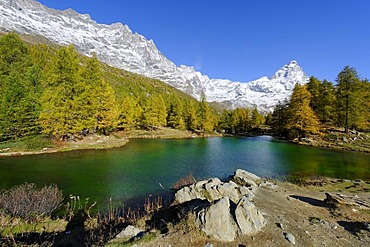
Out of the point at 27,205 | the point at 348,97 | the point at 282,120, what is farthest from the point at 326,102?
the point at 27,205

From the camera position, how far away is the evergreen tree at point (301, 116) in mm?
54000

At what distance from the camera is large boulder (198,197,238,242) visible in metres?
8.62

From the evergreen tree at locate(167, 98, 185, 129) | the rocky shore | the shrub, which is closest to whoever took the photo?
the rocky shore

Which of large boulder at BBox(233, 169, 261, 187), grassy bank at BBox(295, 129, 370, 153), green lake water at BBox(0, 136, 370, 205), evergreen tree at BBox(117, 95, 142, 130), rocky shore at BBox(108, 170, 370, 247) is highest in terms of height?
evergreen tree at BBox(117, 95, 142, 130)

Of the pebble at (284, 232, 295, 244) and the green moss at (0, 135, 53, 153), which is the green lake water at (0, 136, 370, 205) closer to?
the green moss at (0, 135, 53, 153)

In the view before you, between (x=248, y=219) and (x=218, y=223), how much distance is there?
1.50 metres

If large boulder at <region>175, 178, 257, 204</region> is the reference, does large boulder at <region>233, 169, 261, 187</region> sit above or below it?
→ below

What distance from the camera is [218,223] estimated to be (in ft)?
28.9

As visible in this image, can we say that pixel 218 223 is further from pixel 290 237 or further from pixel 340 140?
pixel 340 140

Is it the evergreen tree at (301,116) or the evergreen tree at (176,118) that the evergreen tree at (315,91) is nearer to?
the evergreen tree at (301,116)

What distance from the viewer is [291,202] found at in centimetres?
1366

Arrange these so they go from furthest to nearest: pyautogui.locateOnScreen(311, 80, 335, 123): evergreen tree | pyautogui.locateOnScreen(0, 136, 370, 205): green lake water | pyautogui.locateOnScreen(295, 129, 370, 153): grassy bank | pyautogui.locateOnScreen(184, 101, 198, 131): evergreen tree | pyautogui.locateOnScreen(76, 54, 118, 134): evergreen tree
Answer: pyautogui.locateOnScreen(184, 101, 198, 131): evergreen tree, pyautogui.locateOnScreen(311, 80, 335, 123): evergreen tree, pyautogui.locateOnScreen(295, 129, 370, 153): grassy bank, pyautogui.locateOnScreen(76, 54, 118, 134): evergreen tree, pyautogui.locateOnScreen(0, 136, 370, 205): green lake water

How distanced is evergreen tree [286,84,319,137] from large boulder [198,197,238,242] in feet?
172

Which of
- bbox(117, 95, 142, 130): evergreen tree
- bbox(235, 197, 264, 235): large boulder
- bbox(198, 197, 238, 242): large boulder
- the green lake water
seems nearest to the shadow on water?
bbox(235, 197, 264, 235): large boulder
